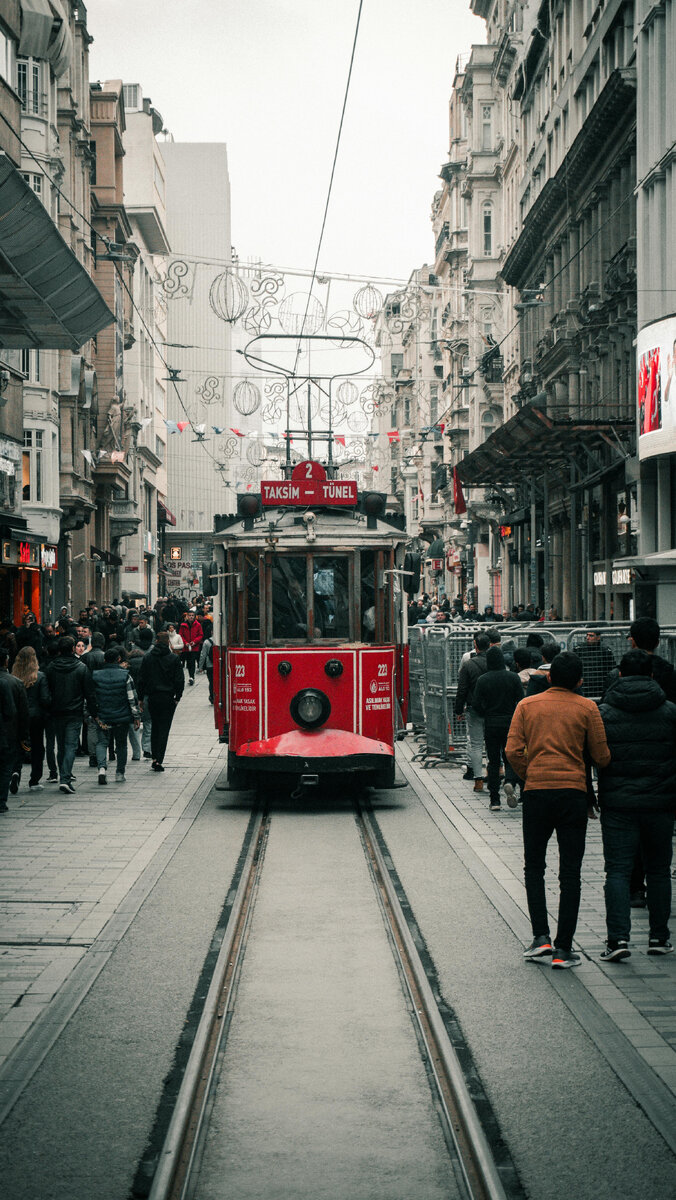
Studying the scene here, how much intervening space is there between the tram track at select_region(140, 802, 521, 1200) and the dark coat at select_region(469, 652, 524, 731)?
4659 mm

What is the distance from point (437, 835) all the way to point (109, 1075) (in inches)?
291

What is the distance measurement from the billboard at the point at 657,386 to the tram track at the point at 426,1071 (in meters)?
16.6

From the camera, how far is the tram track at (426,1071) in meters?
4.98

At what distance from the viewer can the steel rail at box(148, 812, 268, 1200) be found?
197 inches

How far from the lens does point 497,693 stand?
14.7 metres

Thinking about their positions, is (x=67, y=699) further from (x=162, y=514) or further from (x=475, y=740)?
(x=162, y=514)

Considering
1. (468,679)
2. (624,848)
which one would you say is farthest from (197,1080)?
(468,679)

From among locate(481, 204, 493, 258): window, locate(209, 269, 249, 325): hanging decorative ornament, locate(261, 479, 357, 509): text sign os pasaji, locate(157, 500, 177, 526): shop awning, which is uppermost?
locate(481, 204, 493, 258): window

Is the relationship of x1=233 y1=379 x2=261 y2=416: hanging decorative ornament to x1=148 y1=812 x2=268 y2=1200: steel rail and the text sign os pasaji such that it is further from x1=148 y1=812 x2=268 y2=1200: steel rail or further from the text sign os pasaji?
x1=148 y1=812 x2=268 y2=1200: steel rail

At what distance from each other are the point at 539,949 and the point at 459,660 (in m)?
10.8

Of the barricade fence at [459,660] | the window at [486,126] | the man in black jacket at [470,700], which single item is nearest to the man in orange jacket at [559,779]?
the man in black jacket at [470,700]

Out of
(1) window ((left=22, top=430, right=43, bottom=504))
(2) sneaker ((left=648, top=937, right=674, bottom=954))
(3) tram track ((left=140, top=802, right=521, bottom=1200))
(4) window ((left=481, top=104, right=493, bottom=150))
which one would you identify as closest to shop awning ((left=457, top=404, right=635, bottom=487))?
(1) window ((left=22, top=430, right=43, bottom=504))

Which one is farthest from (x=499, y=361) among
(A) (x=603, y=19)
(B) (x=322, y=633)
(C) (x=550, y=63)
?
(B) (x=322, y=633)

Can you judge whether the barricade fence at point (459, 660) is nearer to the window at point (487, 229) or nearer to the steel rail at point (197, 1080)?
the steel rail at point (197, 1080)
